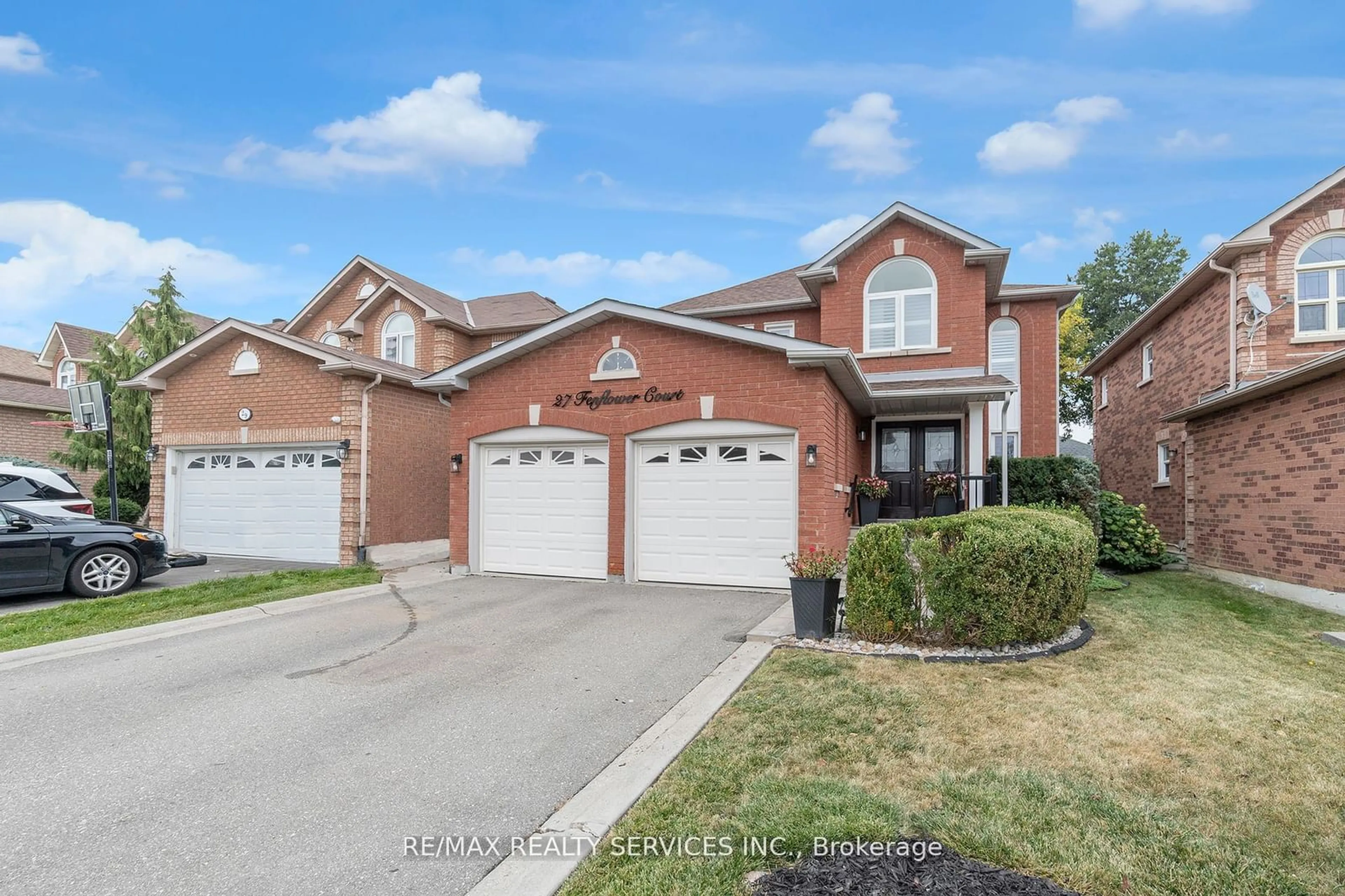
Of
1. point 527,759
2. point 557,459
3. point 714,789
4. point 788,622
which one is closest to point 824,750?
point 714,789

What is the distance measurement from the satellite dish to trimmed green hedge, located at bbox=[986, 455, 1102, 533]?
12.5 ft

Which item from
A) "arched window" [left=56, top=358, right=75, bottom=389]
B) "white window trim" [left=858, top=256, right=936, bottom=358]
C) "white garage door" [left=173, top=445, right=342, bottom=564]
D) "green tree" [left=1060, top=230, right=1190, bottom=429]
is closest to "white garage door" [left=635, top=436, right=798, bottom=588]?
"white window trim" [left=858, top=256, right=936, bottom=358]

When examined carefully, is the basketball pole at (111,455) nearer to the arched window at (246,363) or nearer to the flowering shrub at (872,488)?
the arched window at (246,363)

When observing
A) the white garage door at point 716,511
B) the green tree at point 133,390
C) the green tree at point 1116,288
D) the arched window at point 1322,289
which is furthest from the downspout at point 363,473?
the green tree at point 1116,288

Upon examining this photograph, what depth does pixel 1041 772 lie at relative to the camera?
12.1 ft

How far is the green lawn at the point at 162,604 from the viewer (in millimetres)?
7293

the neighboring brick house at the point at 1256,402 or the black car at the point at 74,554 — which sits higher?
the neighboring brick house at the point at 1256,402

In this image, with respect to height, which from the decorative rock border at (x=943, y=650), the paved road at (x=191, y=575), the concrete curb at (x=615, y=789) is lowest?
the paved road at (x=191, y=575)

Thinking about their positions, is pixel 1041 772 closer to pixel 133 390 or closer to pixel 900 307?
pixel 900 307

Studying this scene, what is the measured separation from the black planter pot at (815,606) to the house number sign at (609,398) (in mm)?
4310

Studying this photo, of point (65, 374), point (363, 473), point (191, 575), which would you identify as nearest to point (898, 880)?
point (363, 473)

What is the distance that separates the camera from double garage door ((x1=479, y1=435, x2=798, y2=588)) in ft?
32.7

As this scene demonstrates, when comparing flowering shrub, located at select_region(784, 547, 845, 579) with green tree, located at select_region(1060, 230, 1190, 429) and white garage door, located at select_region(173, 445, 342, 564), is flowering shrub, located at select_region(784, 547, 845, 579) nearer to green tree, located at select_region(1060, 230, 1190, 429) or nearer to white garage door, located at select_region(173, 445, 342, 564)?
white garage door, located at select_region(173, 445, 342, 564)

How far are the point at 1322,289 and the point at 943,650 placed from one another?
12.2 metres
